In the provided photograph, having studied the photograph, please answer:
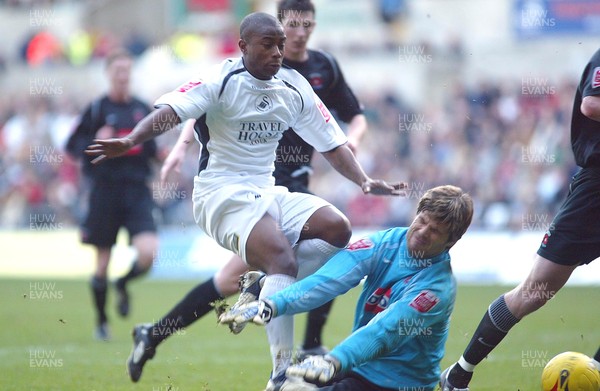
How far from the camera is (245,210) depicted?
20.4 ft

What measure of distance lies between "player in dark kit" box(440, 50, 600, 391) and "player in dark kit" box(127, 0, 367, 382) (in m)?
1.84

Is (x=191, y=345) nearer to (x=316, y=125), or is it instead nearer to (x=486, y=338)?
(x=316, y=125)

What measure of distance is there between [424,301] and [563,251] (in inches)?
56.8

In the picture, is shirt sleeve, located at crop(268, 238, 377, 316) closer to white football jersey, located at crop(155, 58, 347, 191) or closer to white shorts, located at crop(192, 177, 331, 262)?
white shorts, located at crop(192, 177, 331, 262)

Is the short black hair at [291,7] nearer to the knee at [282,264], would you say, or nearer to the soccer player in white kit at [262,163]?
the soccer player in white kit at [262,163]

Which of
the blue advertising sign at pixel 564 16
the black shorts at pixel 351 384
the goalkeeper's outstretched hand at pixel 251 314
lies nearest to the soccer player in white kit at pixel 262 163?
the black shorts at pixel 351 384

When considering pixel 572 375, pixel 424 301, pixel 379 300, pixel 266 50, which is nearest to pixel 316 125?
pixel 266 50

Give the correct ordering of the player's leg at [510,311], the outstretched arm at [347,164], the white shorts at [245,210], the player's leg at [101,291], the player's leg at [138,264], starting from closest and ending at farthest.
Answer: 1. the white shorts at [245,210]
2. the player's leg at [510,311]
3. the outstretched arm at [347,164]
4. the player's leg at [101,291]
5. the player's leg at [138,264]

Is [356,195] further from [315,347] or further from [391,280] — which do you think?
[391,280]

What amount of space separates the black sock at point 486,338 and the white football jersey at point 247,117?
4.93ft

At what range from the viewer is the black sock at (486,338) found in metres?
6.37

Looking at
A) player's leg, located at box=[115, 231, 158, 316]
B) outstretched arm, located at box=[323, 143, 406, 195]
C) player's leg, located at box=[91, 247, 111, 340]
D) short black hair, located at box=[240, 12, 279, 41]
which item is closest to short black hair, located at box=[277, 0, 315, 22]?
outstretched arm, located at box=[323, 143, 406, 195]

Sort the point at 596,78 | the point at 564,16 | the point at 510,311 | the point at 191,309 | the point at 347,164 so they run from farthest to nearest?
the point at 564,16, the point at 191,309, the point at 347,164, the point at 510,311, the point at 596,78

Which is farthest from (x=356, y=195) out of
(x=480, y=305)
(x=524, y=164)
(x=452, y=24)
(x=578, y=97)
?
(x=578, y=97)
